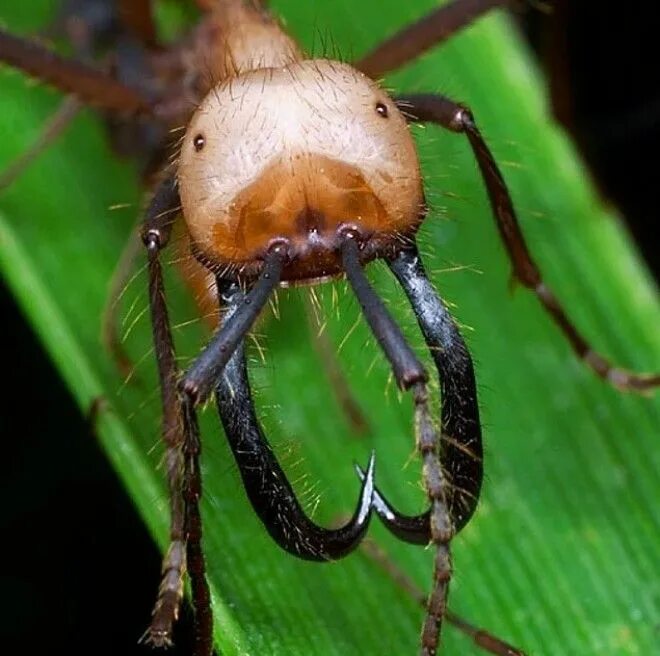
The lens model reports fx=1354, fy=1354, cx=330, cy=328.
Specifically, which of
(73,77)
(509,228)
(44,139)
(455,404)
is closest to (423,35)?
(509,228)

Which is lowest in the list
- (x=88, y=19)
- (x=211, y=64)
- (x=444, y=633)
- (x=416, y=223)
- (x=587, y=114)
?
(x=444, y=633)

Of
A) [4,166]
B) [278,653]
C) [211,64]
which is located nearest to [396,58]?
[211,64]

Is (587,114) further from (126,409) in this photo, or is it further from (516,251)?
(126,409)

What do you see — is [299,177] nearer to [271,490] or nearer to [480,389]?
[271,490]

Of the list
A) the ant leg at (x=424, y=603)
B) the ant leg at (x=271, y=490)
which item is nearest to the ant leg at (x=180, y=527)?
the ant leg at (x=271, y=490)

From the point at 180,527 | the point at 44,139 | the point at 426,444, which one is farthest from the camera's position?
the point at 44,139
